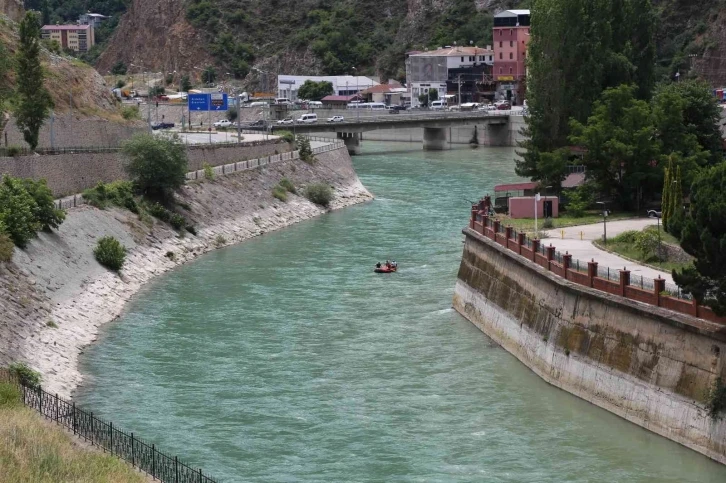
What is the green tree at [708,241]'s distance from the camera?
Answer: 38.2 metres

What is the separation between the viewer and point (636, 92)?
7988 centimetres

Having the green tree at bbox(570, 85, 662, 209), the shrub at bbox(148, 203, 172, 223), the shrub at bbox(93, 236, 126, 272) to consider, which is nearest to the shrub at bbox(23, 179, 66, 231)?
the shrub at bbox(93, 236, 126, 272)

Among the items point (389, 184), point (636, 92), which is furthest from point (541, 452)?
point (389, 184)

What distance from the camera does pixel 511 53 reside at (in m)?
191

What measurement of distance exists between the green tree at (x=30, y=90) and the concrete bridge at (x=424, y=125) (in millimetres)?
61830

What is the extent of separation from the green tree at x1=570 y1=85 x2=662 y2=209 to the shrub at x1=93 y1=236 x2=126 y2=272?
23.2 meters

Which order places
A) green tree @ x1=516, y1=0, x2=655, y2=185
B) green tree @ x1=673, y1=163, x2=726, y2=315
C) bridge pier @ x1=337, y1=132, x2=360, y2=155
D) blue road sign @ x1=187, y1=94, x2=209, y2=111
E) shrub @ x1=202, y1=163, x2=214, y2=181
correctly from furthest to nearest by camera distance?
bridge pier @ x1=337, y1=132, x2=360, y2=155 → blue road sign @ x1=187, y1=94, x2=209, y2=111 → shrub @ x1=202, y1=163, x2=214, y2=181 → green tree @ x1=516, y1=0, x2=655, y2=185 → green tree @ x1=673, y1=163, x2=726, y2=315

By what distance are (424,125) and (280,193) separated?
5841 cm

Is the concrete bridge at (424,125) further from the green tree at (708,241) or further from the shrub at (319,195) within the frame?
the green tree at (708,241)

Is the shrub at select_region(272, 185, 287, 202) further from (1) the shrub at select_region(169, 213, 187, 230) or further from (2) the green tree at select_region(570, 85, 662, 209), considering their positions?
(2) the green tree at select_region(570, 85, 662, 209)

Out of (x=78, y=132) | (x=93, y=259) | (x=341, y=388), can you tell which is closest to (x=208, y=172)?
(x=78, y=132)

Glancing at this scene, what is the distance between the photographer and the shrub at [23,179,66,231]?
215 ft

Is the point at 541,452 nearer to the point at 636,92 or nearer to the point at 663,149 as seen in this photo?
the point at 663,149

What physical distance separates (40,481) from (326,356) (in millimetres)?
21140
